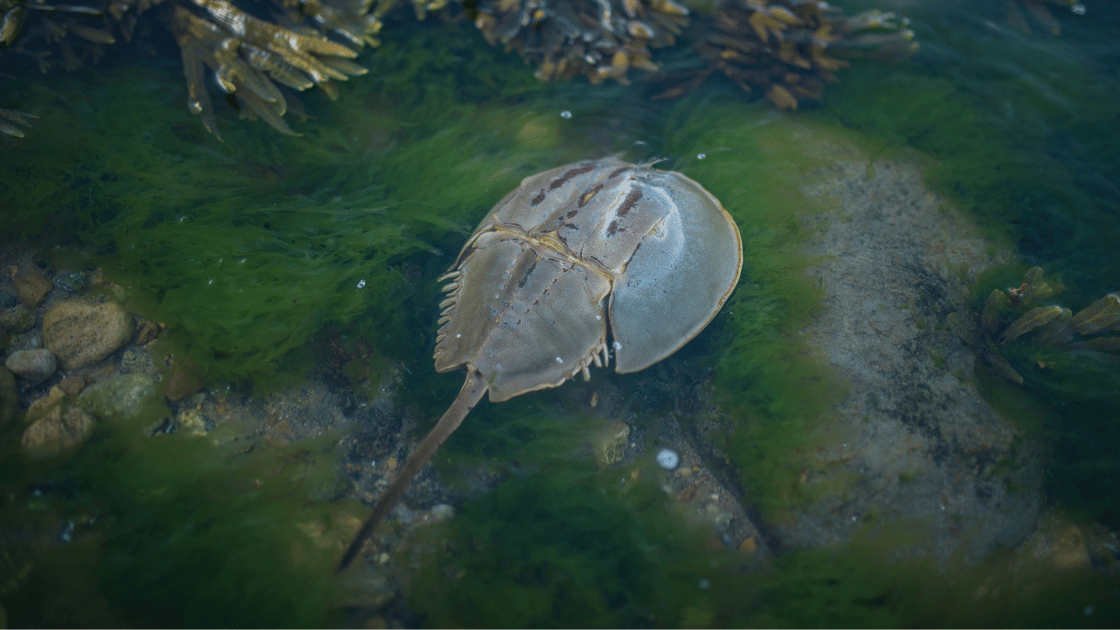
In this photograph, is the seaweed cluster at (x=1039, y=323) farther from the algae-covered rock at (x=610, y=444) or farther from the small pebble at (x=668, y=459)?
the algae-covered rock at (x=610, y=444)

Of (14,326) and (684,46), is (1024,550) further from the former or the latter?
(14,326)

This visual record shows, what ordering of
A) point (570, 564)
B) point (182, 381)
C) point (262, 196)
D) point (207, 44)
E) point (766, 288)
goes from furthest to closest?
point (207, 44)
point (262, 196)
point (766, 288)
point (182, 381)
point (570, 564)

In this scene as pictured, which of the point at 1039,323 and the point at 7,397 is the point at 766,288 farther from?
the point at 7,397

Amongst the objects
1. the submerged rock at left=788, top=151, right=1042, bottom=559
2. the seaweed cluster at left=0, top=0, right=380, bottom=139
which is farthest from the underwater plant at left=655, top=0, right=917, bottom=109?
the seaweed cluster at left=0, top=0, right=380, bottom=139

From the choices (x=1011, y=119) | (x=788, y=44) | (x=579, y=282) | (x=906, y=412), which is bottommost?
(x=906, y=412)

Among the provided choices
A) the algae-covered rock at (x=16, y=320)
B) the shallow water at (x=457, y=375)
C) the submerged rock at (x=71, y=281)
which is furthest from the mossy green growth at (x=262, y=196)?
the algae-covered rock at (x=16, y=320)

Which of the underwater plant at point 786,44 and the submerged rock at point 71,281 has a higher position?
the underwater plant at point 786,44

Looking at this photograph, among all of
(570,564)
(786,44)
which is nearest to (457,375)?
(570,564)

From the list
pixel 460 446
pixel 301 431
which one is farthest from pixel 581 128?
pixel 301 431
